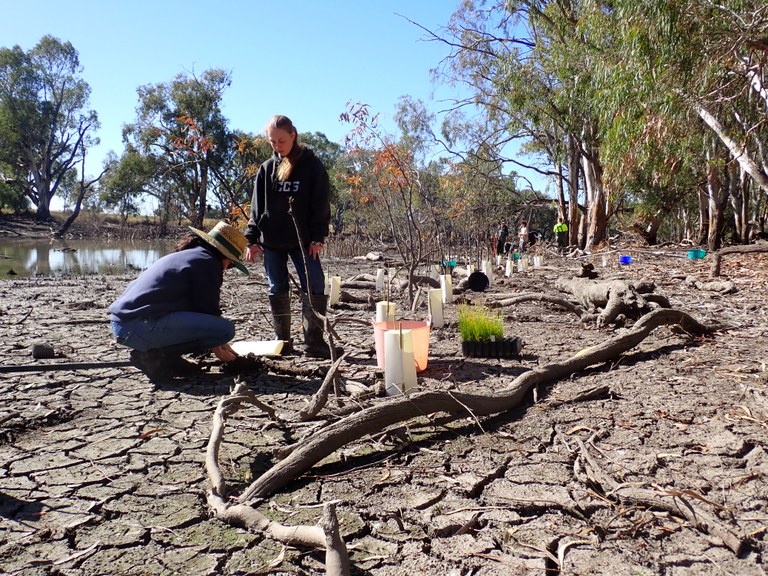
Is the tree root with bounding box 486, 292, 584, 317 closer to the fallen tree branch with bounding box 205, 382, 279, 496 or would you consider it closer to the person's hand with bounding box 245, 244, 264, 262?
the person's hand with bounding box 245, 244, 264, 262

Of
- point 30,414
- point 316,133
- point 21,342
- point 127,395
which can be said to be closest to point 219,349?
point 127,395

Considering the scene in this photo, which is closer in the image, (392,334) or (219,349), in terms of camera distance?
(392,334)

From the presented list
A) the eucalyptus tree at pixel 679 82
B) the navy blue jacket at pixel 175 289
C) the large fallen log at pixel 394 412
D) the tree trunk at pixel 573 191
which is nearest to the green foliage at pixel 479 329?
the large fallen log at pixel 394 412

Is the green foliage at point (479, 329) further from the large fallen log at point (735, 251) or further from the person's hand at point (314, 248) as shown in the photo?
the large fallen log at point (735, 251)

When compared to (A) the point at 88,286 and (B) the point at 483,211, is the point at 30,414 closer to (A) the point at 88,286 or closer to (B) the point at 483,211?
(A) the point at 88,286

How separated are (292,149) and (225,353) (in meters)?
1.41

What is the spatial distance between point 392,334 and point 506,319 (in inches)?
111

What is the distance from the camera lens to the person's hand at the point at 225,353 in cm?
336

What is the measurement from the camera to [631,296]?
4496 millimetres

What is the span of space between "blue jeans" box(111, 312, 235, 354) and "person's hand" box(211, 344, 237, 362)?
0.26 feet

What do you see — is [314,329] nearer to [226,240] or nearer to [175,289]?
[226,240]

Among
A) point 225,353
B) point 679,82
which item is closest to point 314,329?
point 225,353

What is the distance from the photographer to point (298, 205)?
3.83m

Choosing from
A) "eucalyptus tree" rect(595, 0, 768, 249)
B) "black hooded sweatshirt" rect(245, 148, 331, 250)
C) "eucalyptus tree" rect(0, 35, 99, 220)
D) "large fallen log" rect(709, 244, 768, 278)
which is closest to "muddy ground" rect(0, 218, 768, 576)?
"black hooded sweatshirt" rect(245, 148, 331, 250)
